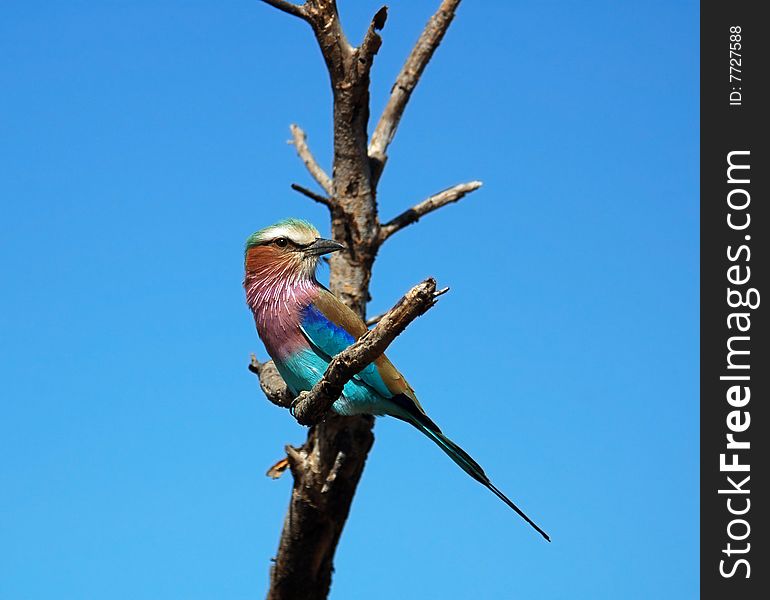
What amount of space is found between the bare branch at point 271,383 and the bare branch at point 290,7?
8.13 feet

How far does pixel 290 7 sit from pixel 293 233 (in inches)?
82.8

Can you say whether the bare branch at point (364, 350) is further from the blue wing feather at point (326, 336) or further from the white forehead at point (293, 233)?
the white forehead at point (293, 233)

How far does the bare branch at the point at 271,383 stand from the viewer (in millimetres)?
5945

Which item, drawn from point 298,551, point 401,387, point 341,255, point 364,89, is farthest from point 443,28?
Result: point 298,551

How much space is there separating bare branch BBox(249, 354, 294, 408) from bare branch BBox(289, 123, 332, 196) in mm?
1697

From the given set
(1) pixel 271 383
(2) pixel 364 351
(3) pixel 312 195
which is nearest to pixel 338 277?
(3) pixel 312 195

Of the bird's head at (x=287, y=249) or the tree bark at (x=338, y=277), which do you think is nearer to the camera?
the bird's head at (x=287, y=249)

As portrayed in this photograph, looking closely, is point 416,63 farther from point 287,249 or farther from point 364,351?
point 364,351

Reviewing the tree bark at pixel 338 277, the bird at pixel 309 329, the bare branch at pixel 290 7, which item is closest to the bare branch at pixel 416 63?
the tree bark at pixel 338 277

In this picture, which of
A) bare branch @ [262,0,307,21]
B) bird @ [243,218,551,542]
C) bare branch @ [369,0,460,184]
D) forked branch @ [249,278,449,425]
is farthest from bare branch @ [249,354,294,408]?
bare branch @ [262,0,307,21]

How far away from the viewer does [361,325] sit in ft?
17.3

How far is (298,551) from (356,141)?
2.94m

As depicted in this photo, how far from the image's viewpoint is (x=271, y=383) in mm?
6176
